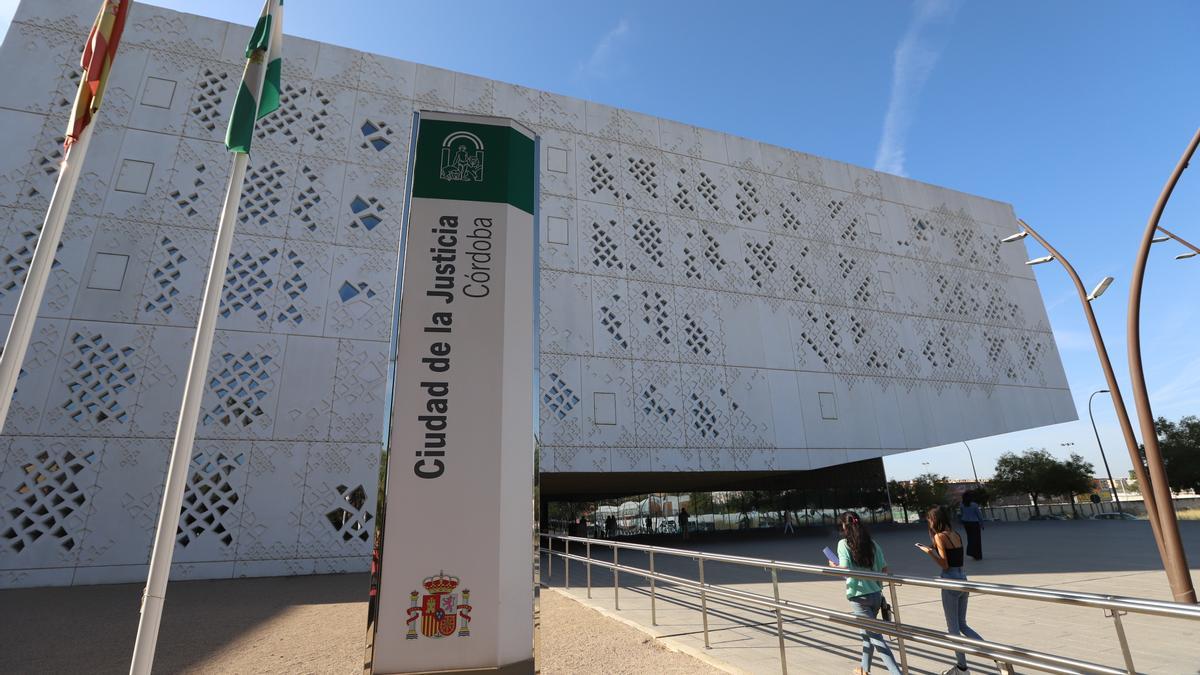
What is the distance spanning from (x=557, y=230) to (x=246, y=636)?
11.8 meters

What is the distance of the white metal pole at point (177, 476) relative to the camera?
2.66m

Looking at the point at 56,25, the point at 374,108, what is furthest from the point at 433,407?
the point at 56,25

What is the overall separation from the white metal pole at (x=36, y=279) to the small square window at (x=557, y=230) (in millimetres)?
12227

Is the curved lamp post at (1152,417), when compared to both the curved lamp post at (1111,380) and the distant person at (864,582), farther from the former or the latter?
the distant person at (864,582)

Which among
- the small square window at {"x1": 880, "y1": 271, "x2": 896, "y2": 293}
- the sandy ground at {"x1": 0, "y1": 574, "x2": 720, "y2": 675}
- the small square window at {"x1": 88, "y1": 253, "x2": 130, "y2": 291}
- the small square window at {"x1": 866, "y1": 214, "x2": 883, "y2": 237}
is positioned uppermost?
the small square window at {"x1": 866, "y1": 214, "x2": 883, "y2": 237}

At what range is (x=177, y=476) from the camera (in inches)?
115

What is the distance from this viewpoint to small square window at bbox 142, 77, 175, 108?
13.5m

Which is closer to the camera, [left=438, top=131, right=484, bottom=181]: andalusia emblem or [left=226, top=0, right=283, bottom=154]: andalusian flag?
[left=438, top=131, right=484, bottom=181]: andalusia emblem

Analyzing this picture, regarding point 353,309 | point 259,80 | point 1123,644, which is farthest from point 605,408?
point 1123,644

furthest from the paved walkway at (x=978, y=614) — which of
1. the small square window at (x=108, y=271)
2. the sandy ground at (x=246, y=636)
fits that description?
the small square window at (x=108, y=271)

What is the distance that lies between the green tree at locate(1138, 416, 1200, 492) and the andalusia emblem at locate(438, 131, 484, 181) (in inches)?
1540

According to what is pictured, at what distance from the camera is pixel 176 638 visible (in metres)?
5.85

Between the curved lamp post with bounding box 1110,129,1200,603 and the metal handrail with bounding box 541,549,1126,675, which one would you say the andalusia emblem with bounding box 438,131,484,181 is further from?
the curved lamp post with bounding box 1110,129,1200,603

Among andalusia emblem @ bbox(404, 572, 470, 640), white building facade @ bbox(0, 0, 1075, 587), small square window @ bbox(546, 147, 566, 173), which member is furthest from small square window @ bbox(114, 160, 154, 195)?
andalusia emblem @ bbox(404, 572, 470, 640)
